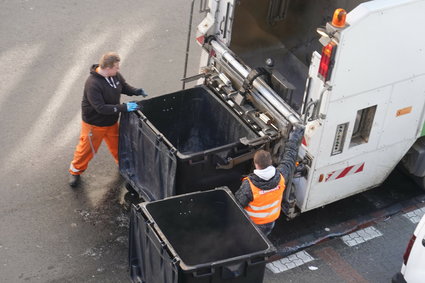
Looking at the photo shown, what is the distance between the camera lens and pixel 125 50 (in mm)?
9438

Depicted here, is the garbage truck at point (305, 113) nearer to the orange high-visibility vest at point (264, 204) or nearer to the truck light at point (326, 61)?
the truck light at point (326, 61)

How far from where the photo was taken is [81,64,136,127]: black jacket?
6.88 metres

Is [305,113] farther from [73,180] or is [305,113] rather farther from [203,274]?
[73,180]

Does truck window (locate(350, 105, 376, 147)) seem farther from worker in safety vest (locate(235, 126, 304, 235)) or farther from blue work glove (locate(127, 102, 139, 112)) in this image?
blue work glove (locate(127, 102, 139, 112))

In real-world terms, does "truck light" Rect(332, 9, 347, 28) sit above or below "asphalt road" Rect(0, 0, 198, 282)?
above

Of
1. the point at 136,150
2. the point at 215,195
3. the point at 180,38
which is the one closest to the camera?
the point at 215,195

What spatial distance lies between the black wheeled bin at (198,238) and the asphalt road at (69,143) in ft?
2.22

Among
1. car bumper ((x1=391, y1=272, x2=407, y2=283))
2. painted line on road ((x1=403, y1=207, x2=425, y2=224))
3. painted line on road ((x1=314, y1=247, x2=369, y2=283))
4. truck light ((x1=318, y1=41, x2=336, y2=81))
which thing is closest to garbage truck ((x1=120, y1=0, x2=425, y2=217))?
truck light ((x1=318, y1=41, x2=336, y2=81))

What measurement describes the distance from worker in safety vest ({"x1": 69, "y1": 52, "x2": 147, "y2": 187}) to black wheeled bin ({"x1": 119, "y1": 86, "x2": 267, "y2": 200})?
0.53 feet

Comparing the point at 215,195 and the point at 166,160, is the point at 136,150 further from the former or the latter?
the point at 215,195

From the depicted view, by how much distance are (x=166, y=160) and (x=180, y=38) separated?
363 centimetres

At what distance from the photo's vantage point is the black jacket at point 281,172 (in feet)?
19.6

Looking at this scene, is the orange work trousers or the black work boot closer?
the orange work trousers

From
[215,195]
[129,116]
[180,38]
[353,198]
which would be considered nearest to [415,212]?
[353,198]
